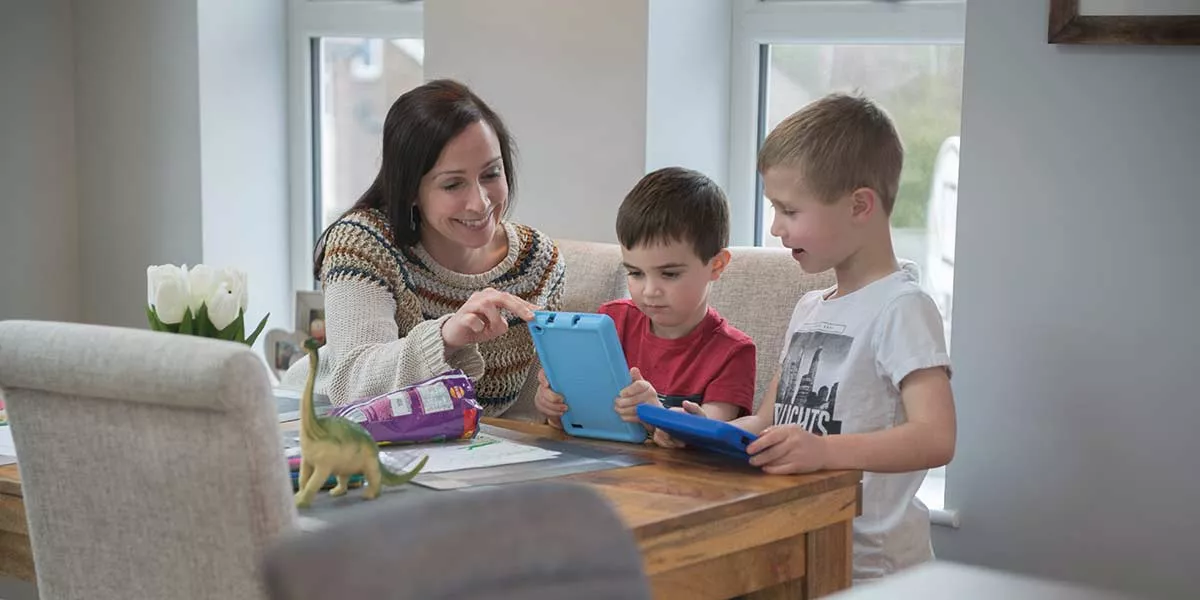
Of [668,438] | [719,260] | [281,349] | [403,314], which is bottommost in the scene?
[281,349]

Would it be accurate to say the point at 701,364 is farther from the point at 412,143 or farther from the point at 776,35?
the point at 776,35

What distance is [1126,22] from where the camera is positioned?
2256 millimetres

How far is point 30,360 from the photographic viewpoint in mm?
1356

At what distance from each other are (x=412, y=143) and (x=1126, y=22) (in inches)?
43.7

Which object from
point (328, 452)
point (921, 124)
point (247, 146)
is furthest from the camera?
point (247, 146)

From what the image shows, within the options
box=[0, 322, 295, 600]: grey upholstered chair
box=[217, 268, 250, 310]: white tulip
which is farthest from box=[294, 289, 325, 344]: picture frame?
box=[0, 322, 295, 600]: grey upholstered chair

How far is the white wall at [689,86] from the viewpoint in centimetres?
285

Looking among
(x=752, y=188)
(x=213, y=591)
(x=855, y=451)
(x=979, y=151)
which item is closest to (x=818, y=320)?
(x=855, y=451)

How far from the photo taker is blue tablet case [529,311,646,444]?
183 cm

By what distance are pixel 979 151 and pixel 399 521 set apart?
1.78 m

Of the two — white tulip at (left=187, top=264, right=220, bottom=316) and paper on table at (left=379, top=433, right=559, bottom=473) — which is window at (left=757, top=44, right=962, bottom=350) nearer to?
paper on table at (left=379, top=433, right=559, bottom=473)

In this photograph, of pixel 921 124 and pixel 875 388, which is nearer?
pixel 875 388

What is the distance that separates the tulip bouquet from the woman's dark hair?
0.55 m

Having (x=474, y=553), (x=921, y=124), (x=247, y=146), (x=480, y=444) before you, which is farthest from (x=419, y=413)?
(x=247, y=146)
